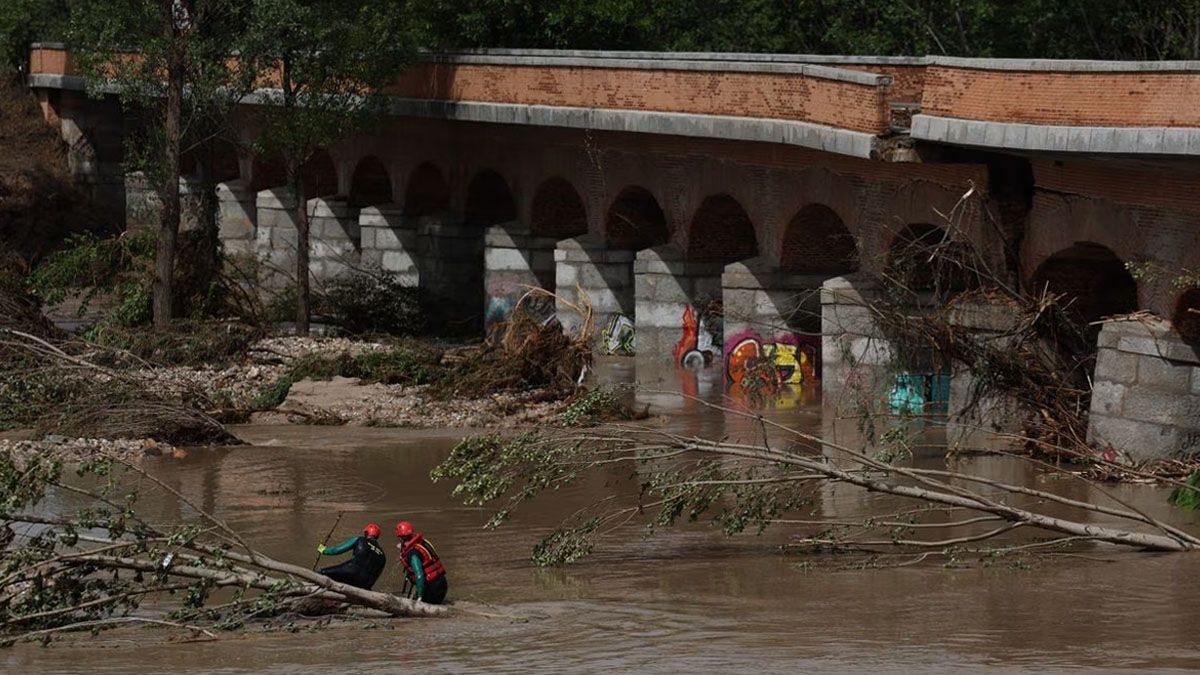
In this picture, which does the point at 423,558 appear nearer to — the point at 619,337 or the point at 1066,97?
the point at 1066,97

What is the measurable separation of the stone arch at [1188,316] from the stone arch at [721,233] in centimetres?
1101

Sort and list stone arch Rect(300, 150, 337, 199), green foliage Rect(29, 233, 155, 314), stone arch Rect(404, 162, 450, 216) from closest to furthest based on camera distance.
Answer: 1. green foliage Rect(29, 233, 155, 314)
2. stone arch Rect(404, 162, 450, 216)
3. stone arch Rect(300, 150, 337, 199)

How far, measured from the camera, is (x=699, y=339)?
103 feet

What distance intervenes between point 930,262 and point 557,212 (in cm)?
1377

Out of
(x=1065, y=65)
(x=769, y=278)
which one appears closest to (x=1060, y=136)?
(x=1065, y=65)

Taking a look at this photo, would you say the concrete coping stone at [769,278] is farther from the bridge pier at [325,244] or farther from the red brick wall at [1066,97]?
the bridge pier at [325,244]

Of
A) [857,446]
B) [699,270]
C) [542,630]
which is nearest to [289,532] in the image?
[542,630]

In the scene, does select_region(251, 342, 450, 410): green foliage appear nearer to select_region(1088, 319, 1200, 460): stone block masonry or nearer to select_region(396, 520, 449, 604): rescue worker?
select_region(1088, 319, 1200, 460): stone block masonry

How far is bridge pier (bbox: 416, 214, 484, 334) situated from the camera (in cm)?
3803

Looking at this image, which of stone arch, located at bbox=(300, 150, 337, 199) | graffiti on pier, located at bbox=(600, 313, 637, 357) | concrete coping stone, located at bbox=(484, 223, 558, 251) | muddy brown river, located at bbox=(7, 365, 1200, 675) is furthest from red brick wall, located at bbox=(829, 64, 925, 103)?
stone arch, located at bbox=(300, 150, 337, 199)

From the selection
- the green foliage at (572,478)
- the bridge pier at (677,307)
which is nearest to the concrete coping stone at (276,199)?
the bridge pier at (677,307)

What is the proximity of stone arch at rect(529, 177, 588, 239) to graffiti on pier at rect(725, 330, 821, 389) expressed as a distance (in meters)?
6.47

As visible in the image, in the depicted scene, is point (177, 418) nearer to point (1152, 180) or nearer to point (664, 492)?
point (664, 492)

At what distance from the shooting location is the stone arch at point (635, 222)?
32.8 m
